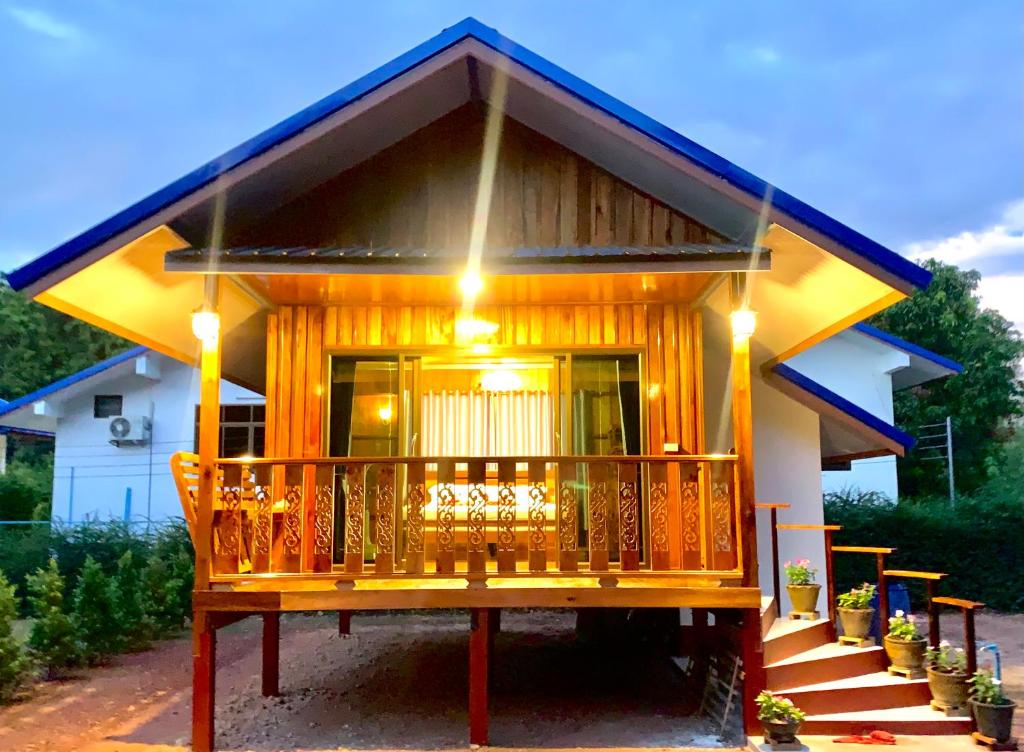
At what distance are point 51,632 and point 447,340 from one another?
616 cm

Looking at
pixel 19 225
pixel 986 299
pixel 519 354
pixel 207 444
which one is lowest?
pixel 207 444

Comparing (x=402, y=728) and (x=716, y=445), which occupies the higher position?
(x=716, y=445)

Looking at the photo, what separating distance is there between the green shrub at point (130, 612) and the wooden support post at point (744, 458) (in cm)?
899

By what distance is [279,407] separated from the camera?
356 inches

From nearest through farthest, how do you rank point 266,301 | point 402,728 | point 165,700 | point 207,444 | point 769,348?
point 207,444, point 402,728, point 266,301, point 165,700, point 769,348

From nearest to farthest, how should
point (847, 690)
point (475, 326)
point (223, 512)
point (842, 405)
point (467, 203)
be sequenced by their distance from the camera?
point (223, 512), point (847, 690), point (467, 203), point (475, 326), point (842, 405)

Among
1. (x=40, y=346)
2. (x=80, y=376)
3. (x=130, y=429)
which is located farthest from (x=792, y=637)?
(x=40, y=346)

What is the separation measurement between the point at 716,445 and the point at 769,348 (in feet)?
4.17

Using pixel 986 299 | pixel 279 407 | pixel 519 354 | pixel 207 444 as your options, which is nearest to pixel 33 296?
pixel 207 444

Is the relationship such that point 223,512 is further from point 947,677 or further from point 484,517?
point 947,677

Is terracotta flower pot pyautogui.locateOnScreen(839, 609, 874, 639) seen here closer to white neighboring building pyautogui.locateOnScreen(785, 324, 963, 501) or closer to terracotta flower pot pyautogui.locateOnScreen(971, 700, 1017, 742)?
terracotta flower pot pyautogui.locateOnScreen(971, 700, 1017, 742)

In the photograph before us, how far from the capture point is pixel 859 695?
24.8 ft

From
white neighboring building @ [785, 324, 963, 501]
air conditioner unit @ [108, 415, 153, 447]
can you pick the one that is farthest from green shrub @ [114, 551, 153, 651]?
white neighboring building @ [785, 324, 963, 501]

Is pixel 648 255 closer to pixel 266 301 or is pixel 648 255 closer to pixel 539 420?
pixel 539 420
